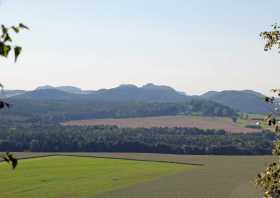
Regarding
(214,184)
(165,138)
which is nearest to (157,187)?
(214,184)

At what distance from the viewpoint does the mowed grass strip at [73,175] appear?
280ft

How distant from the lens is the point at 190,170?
118 m

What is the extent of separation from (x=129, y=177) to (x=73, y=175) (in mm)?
10151

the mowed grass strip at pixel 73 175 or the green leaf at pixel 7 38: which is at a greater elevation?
the green leaf at pixel 7 38

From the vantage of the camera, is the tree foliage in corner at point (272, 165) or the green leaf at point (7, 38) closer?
the green leaf at point (7, 38)

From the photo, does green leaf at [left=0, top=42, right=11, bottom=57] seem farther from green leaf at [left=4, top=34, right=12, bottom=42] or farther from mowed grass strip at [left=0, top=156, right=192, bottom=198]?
mowed grass strip at [left=0, top=156, right=192, bottom=198]

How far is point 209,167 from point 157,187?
36532 millimetres

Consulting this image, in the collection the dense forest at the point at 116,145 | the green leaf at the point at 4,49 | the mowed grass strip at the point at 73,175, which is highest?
the green leaf at the point at 4,49

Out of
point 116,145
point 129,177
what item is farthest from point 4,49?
point 116,145

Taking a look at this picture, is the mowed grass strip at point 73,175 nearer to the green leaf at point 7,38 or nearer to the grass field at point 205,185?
the grass field at point 205,185

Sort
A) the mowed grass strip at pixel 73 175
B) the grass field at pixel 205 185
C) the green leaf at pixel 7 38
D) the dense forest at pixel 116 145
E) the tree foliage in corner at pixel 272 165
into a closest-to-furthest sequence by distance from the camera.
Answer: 1. the green leaf at pixel 7 38
2. the tree foliage in corner at pixel 272 165
3. the grass field at pixel 205 185
4. the mowed grass strip at pixel 73 175
5. the dense forest at pixel 116 145

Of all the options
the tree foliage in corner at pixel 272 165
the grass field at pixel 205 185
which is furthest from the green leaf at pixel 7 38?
the grass field at pixel 205 185

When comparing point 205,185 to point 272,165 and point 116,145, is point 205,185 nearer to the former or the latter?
point 272,165

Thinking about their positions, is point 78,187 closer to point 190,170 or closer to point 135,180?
point 135,180
